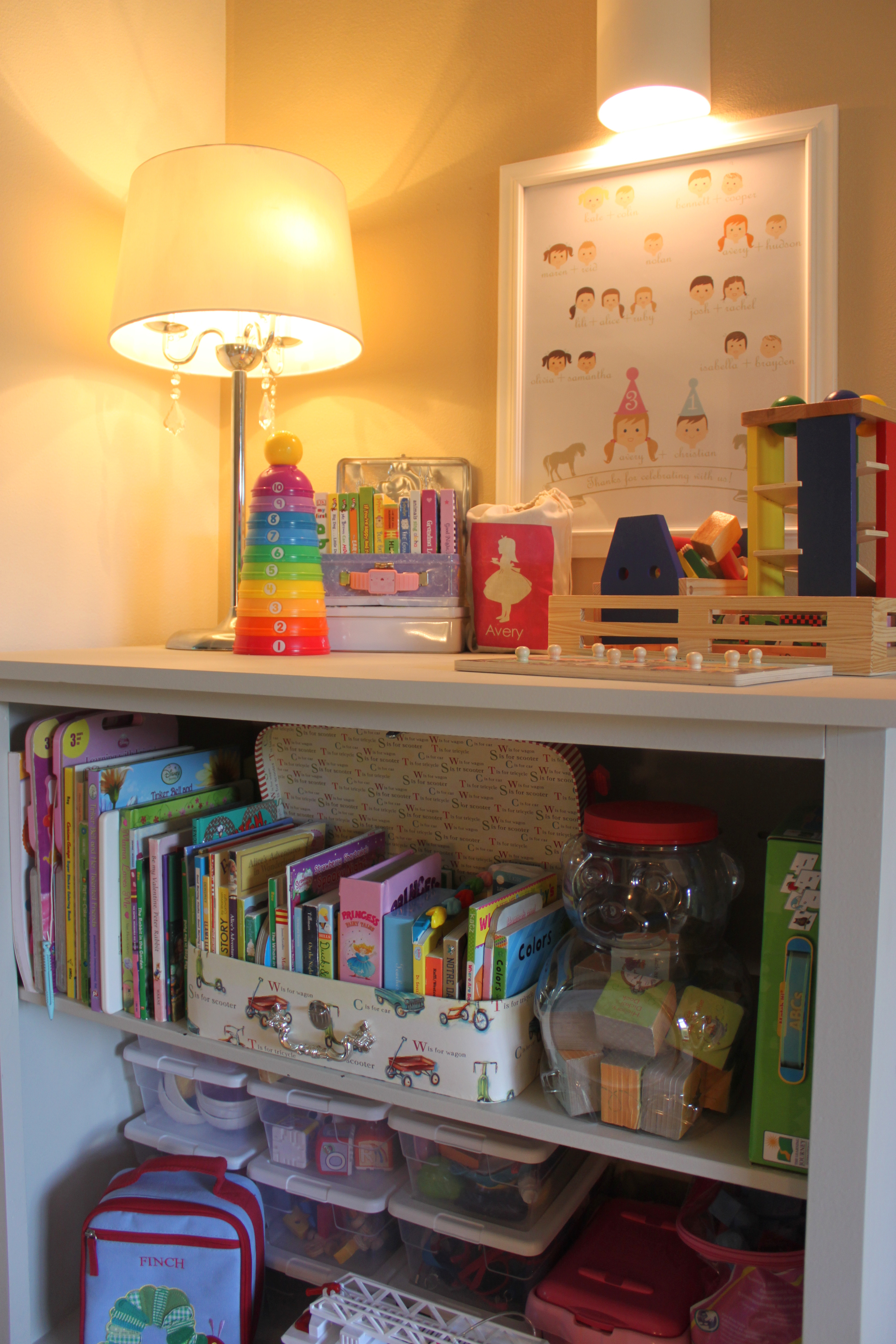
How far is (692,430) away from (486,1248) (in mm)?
926

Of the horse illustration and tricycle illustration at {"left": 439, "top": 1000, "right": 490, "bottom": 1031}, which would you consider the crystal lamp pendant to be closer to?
the horse illustration

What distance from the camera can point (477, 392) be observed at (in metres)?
1.27

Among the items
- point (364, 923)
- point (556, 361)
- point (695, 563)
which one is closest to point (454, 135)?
point (556, 361)

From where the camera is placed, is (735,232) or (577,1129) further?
(735,232)

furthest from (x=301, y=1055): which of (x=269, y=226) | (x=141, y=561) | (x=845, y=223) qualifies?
(x=845, y=223)

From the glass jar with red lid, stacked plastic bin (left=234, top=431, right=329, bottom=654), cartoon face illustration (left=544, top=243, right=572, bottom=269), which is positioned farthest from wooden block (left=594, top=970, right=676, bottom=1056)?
cartoon face illustration (left=544, top=243, right=572, bottom=269)

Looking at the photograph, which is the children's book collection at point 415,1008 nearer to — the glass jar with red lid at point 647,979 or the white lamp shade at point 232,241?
the glass jar with red lid at point 647,979

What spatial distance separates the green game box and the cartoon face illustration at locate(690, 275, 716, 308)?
695 millimetres

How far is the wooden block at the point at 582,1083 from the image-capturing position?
0.76 m

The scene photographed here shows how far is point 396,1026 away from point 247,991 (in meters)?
0.18

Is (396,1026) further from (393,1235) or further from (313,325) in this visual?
(313,325)

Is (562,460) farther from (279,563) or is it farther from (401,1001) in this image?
(401,1001)

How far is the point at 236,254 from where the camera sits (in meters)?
1.09

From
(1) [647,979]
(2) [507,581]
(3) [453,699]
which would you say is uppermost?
(2) [507,581]
